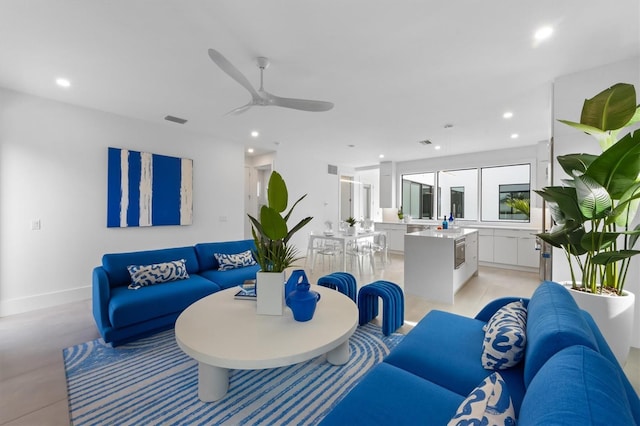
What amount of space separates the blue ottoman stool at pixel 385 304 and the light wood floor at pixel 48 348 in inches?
9.6

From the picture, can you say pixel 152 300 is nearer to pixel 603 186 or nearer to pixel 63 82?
pixel 63 82

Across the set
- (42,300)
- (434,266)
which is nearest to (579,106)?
(434,266)

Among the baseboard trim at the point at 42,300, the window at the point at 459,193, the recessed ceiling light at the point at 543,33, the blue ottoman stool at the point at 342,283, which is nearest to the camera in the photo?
the recessed ceiling light at the point at 543,33

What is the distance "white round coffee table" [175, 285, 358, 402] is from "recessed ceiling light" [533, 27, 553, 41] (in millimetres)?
2721

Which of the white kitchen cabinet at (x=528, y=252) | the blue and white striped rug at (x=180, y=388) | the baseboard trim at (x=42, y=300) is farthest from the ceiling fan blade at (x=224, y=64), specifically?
the white kitchen cabinet at (x=528, y=252)

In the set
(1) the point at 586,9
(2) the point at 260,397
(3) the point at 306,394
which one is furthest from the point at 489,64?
(2) the point at 260,397

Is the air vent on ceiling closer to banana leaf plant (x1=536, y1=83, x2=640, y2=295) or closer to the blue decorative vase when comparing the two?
the blue decorative vase

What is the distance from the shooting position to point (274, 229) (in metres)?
1.79

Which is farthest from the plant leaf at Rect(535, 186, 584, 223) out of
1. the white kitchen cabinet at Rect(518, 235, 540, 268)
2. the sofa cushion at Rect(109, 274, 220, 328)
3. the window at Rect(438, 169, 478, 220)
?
the window at Rect(438, 169, 478, 220)

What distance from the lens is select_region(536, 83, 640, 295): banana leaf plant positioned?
5.78ft

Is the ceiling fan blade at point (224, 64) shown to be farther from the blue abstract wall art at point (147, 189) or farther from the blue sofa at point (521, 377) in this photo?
the blue abstract wall art at point (147, 189)

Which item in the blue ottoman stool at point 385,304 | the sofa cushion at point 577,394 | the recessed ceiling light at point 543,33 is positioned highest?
the recessed ceiling light at point 543,33

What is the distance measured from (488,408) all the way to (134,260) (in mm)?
3399

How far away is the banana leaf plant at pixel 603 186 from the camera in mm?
1763
